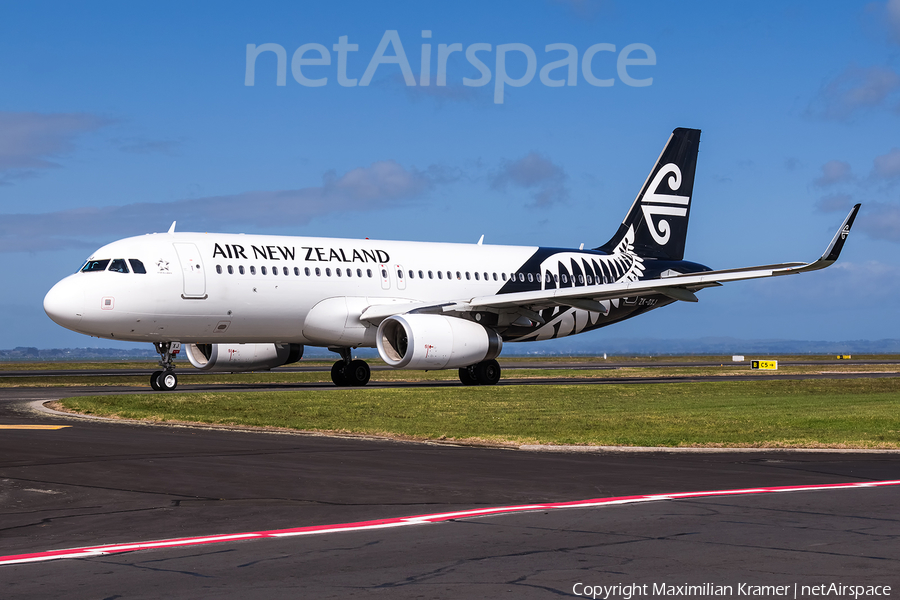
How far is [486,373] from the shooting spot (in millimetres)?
33469

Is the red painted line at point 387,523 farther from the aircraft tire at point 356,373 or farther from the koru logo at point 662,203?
the koru logo at point 662,203

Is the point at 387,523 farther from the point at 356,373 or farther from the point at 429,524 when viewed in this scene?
the point at 356,373

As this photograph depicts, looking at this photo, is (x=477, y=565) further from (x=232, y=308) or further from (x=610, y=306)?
(x=610, y=306)

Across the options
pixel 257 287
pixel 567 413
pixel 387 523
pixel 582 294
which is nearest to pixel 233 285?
pixel 257 287

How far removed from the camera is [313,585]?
6.70 meters

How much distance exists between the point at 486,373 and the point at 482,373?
0.41ft

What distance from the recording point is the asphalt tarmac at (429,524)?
22.4 feet

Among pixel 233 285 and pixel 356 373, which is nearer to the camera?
pixel 233 285

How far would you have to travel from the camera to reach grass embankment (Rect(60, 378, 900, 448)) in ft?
56.3

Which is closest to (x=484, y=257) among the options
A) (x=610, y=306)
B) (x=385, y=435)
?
(x=610, y=306)

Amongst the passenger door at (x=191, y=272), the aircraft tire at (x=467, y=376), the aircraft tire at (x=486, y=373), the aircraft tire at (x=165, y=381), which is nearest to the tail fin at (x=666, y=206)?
the aircraft tire at (x=486, y=373)

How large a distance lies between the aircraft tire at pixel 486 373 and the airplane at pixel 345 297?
31 millimetres

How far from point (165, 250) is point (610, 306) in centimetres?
1563

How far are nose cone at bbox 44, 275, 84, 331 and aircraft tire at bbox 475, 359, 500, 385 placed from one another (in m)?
11.9
